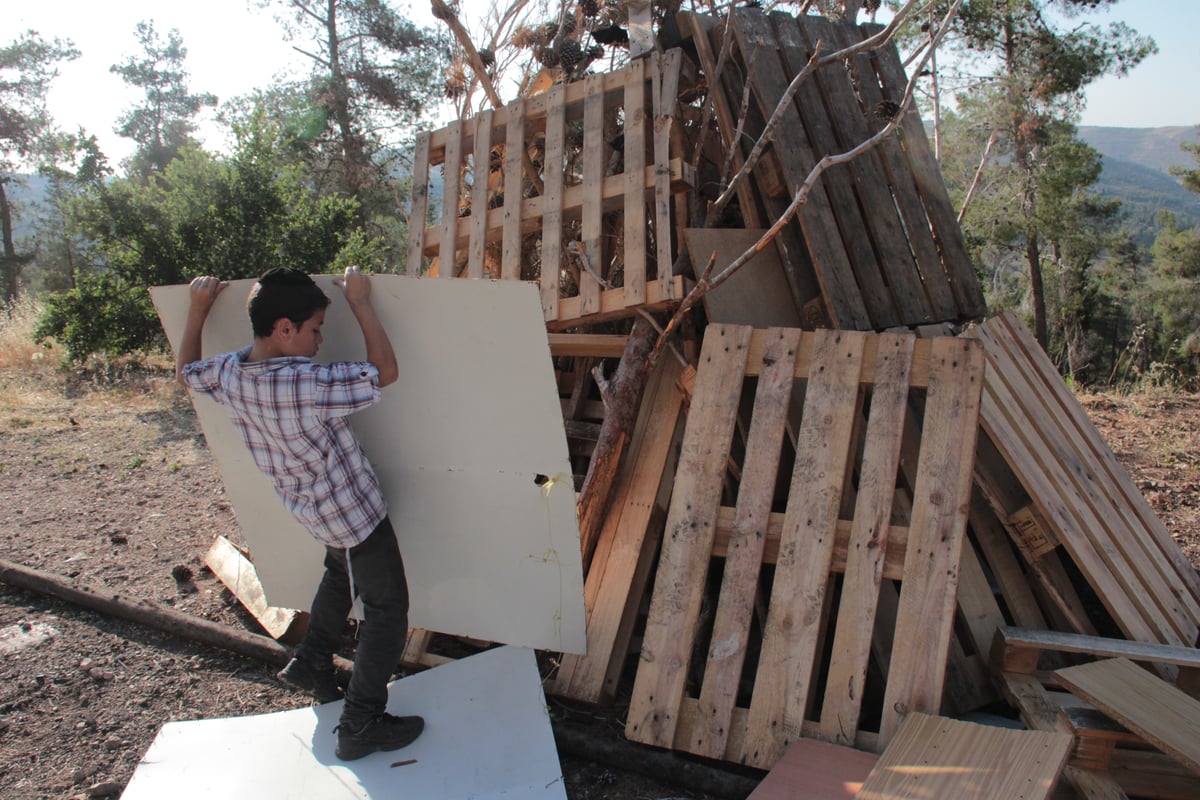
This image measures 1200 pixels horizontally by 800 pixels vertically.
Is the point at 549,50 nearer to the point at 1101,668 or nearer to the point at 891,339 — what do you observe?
the point at 891,339

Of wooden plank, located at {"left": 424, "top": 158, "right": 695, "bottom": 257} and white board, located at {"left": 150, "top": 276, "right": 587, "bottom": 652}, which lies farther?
wooden plank, located at {"left": 424, "top": 158, "right": 695, "bottom": 257}

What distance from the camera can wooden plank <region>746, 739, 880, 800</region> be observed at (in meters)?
2.05

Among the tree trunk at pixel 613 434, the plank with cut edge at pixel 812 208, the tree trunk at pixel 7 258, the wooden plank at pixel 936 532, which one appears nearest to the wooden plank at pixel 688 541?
the tree trunk at pixel 613 434

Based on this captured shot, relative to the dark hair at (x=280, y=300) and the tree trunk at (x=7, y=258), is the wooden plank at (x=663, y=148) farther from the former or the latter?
the tree trunk at (x=7, y=258)

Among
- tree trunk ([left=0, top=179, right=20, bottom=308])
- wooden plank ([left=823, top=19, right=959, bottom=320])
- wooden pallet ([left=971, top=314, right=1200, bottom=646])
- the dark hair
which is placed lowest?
wooden pallet ([left=971, top=314, right=1200, bottom=646])

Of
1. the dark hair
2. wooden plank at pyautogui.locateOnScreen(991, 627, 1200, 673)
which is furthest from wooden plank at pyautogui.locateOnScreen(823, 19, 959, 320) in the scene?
the dark hair

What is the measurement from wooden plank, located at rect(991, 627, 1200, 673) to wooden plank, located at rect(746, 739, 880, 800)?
724mm

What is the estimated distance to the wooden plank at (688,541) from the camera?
8.32 feet

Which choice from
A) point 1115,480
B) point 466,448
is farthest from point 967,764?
point 1115,480

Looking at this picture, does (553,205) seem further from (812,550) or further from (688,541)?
(812,550)

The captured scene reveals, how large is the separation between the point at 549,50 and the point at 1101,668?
3.82 m

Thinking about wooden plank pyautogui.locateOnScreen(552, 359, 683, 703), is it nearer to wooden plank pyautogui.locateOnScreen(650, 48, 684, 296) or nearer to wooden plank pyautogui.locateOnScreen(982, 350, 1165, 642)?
wooden plank pyautogui.locateOnScreen(650, 48, 684, 296)

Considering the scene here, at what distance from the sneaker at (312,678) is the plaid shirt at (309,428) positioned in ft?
2.02

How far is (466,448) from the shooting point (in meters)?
2.50
